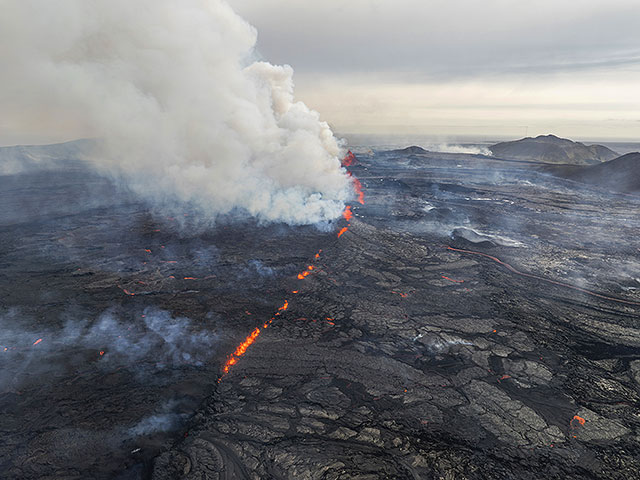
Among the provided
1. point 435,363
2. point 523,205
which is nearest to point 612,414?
point 435,363

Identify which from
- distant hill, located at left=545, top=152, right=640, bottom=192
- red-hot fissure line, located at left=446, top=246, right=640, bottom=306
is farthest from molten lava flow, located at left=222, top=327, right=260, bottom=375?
distant hill, located at left=545, top=152, right=640, bottom=192

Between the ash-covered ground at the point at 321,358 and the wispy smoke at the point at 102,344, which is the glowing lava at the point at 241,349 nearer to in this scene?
the ash-covered ground at the point at 321,358

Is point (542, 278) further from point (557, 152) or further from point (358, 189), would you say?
point (557, 152)

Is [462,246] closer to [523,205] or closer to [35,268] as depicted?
[523,205]

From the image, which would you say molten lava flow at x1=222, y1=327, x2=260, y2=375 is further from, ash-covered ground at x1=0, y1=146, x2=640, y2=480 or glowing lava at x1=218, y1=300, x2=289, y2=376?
ash-covered ground at x1=0, y1=146, x2=640, y2=480

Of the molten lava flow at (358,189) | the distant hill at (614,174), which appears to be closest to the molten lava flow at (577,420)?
the molten lava flow at (358,189)
